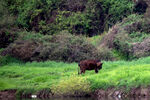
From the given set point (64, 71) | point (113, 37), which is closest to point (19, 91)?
point (64, 71)

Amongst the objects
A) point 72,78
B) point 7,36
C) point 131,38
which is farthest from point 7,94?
point 131,38

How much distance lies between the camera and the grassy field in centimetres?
2166

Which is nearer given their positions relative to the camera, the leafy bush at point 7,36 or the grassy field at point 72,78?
the grassy field at point 72,78

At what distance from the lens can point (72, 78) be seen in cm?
2203

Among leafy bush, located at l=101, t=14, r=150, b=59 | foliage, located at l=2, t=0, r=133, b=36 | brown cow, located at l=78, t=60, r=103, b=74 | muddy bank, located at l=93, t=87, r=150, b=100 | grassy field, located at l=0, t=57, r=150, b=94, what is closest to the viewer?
muddy bank, located at l=93, t=87, r=150, b=100

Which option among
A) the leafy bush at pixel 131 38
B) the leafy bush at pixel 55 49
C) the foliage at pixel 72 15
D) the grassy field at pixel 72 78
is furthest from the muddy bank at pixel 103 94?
the foliage at pixel 72 15

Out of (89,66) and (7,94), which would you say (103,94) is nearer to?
(89,66)

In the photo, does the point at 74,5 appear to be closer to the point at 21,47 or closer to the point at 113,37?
the point at 113,37

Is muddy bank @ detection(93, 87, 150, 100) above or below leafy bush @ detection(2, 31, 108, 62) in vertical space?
above

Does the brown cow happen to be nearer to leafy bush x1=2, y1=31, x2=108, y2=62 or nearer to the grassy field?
the grassy field

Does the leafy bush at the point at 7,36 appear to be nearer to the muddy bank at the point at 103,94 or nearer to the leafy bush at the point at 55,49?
the leafy bush at the point at 55,49

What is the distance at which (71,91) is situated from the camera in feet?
71.5

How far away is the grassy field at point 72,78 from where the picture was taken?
71.1 feet

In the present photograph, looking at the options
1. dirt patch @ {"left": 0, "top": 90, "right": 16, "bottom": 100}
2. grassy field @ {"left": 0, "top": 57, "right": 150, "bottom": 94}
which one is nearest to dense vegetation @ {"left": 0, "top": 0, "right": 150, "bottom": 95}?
grassy field @ {"left": 0, "top": 57, "right": 150, "bottom": 94}
